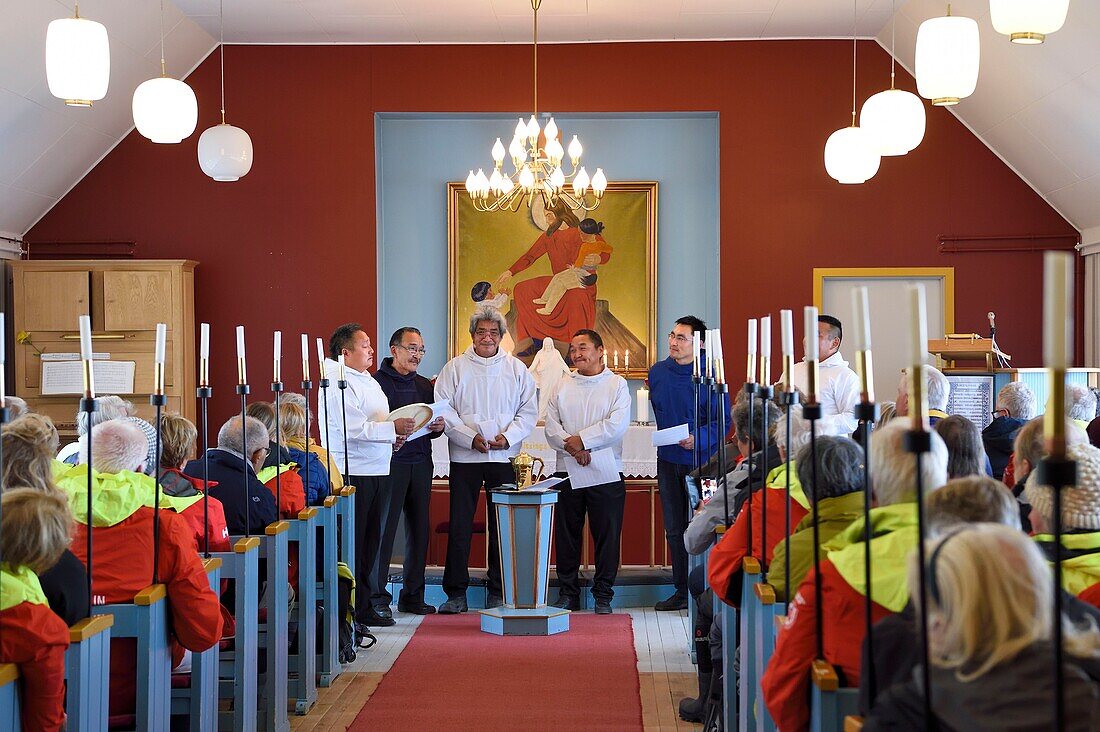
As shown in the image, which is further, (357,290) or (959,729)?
(357,290)

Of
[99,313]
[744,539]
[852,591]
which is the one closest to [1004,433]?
[744,539]

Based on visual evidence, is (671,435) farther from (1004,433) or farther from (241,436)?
(241,436)

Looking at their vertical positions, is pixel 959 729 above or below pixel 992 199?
below

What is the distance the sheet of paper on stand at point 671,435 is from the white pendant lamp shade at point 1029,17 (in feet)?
9.60

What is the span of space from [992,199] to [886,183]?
775 mm

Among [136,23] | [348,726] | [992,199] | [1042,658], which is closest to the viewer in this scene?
[1042,658]

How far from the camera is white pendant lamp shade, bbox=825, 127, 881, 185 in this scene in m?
7.13

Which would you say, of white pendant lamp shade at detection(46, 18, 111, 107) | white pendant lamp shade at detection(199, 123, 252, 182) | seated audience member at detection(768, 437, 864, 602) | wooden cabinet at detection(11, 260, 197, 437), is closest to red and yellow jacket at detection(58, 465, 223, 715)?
seated audience member at detection(768, 437, 864, 602)

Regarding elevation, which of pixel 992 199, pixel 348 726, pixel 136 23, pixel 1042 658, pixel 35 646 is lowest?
pixel 348 726

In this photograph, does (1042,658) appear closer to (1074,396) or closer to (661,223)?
(1074,396)

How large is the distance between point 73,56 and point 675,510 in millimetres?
3818

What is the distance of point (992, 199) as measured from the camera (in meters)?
9.16

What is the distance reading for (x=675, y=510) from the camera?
6.93 metres

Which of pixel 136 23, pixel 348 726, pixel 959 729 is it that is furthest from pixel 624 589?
pixel 959 729
